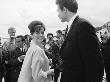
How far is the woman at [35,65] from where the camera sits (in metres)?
4.50

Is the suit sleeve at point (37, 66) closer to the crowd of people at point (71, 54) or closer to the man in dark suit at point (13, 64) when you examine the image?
the crowd of people at point (71, 54)

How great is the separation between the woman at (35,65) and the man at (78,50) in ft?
2.58

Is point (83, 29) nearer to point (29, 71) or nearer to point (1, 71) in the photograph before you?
point (29, 71)

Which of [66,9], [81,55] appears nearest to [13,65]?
[66,9]

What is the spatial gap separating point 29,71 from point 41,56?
291 mm

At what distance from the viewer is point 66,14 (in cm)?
383

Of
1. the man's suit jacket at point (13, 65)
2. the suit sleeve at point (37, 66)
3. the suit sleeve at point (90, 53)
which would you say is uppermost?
the suit sleeve at point (90, 53)

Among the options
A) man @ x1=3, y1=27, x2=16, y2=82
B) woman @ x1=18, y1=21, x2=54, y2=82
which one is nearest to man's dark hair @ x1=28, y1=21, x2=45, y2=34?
woman @ x1=18, y1=21, x2=54, y2=82

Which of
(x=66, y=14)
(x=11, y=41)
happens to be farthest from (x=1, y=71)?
(x=66, y=14)

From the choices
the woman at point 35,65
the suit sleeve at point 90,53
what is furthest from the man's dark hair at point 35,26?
the suit sleeve at point 90,53

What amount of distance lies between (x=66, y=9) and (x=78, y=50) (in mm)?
581

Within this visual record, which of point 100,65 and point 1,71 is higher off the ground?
point 100,65

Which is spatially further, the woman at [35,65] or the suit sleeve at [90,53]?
the woman at [35,65]

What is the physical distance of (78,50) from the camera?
358 cm
